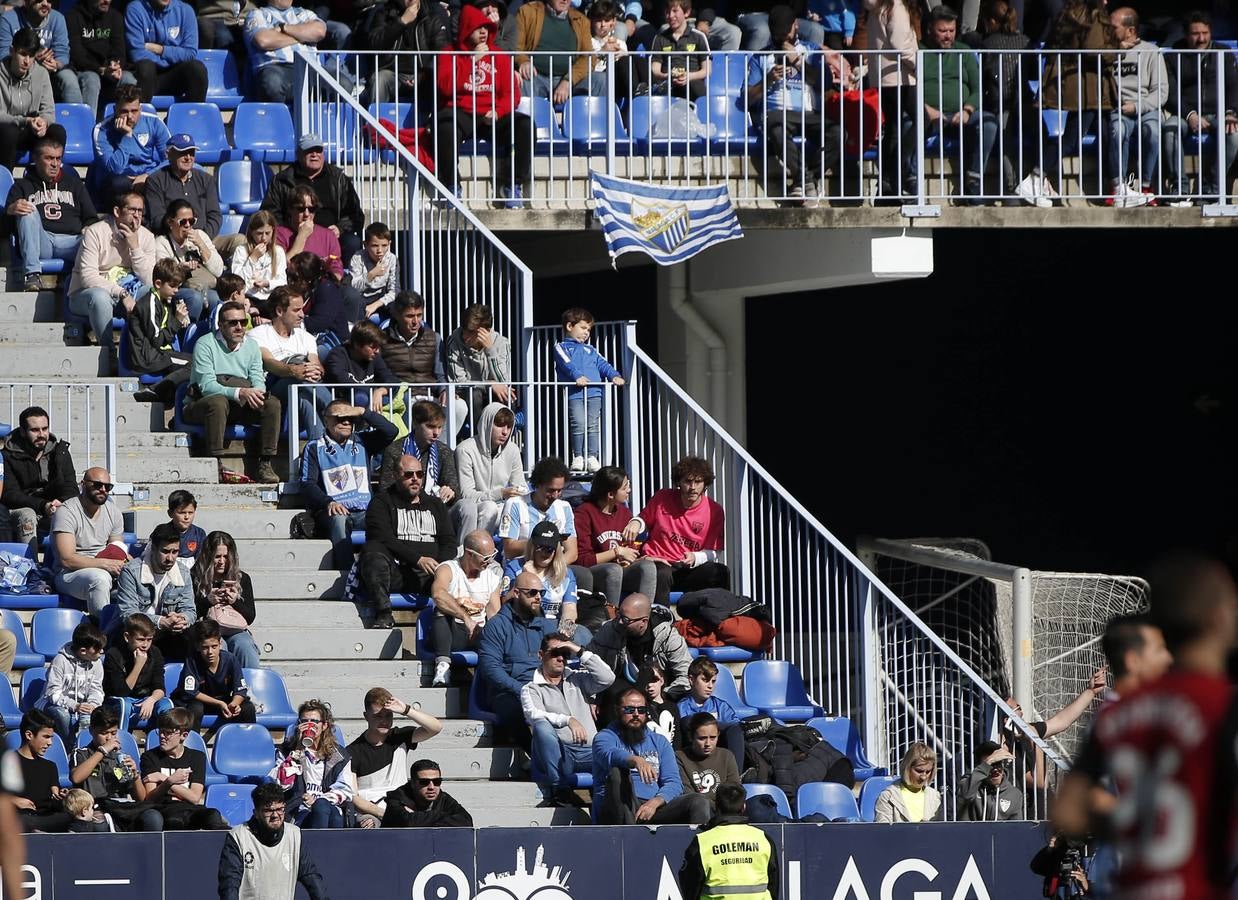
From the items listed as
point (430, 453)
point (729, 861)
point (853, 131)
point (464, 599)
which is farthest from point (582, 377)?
point (729, 861)

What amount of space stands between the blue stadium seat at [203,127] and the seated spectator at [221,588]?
4212 mm

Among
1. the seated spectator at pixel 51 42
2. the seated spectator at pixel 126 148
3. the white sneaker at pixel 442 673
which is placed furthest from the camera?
the seated spectator at pixel 51 42

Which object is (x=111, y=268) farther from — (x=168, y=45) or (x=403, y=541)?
(x=403, y=541)

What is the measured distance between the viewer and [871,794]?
12.6 meters

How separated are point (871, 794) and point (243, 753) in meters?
3.55

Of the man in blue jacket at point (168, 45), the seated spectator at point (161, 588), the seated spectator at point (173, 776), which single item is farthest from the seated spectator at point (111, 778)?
the man in blue jacket at point (168, 45)

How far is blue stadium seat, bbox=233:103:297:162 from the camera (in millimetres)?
16125

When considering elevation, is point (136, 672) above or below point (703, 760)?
above

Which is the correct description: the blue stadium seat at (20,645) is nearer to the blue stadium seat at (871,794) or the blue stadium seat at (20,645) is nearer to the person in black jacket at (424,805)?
the person in black jacket at (424,805)

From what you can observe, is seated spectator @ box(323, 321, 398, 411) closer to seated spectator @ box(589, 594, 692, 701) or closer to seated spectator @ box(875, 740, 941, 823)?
seated spectator @ box(589, 594, 692, 701)

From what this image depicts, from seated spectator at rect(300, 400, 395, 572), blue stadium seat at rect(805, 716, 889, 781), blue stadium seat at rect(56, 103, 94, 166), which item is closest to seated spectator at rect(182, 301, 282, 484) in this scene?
seated spectator at rect(300, 400, 395, 572)

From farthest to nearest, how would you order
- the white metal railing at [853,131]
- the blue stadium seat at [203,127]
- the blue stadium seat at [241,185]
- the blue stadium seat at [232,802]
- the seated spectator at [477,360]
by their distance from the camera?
the white metal railing at [853,131]
the blue stadium seat at [203,127]
the blue stadium seat at [241,185]
the seated spectator at [477,360]
the blue stadium seat at [232,802]

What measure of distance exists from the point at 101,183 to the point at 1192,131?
8.17m

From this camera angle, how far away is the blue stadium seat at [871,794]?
12.6 meters
